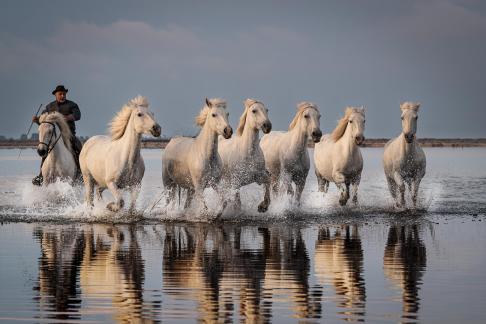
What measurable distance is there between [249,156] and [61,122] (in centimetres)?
434

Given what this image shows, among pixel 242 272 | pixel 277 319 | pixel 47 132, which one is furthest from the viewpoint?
pixel 47 132

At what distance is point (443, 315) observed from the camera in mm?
8266

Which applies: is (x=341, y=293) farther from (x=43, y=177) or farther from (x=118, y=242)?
(x=43, y=177)

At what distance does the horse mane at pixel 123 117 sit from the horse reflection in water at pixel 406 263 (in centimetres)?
471

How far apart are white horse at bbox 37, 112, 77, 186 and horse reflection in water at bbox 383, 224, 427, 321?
6.94 meters

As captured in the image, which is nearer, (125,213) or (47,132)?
(125,213)

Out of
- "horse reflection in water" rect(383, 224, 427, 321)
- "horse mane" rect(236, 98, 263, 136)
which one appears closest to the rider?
"horse mane" rect(236, 98, 263, 136)

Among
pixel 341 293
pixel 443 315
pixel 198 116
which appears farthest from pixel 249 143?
pixel 443 315

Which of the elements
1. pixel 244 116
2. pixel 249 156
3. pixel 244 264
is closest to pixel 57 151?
pixel 244 116

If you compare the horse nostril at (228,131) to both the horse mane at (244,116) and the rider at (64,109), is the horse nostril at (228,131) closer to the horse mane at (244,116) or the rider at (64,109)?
the horse mane at (244,116)

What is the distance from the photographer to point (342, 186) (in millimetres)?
19281

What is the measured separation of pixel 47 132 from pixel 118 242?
6.03 m

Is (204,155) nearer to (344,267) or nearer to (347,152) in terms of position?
(347,152)

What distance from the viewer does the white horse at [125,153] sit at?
16.8m
